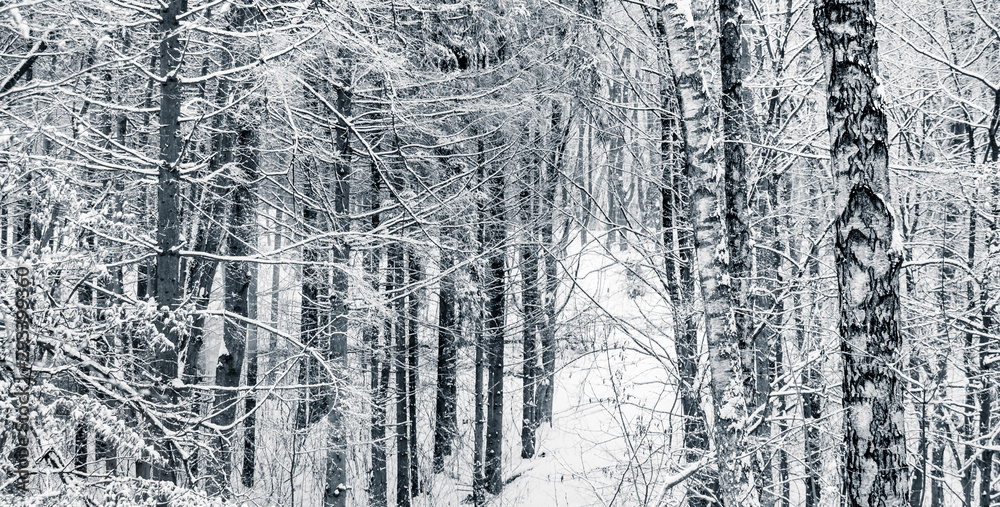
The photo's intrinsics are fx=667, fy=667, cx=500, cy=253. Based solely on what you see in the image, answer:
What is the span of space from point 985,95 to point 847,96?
28.7 ft

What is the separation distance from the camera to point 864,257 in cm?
420

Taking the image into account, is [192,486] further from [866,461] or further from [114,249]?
[866,461]

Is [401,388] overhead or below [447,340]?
below

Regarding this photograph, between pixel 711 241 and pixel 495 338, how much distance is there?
8.14 metres

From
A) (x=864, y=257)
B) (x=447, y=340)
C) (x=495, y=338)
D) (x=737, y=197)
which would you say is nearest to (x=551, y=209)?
(x=495, y=338)

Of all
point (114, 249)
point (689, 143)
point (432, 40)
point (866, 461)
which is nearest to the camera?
point (866, 461)

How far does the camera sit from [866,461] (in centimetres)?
411

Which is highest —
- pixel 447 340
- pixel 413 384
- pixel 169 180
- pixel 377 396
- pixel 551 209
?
pixel 551 209

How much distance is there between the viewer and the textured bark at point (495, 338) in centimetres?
1262

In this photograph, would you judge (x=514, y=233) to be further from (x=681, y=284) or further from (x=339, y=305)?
(x=681, y=284)

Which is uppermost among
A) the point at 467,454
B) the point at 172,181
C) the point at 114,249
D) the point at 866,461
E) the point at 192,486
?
the point at 172,181

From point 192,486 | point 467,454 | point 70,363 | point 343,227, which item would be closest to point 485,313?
point 343,227

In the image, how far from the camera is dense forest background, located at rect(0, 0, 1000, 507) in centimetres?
495

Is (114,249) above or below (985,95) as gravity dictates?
below
